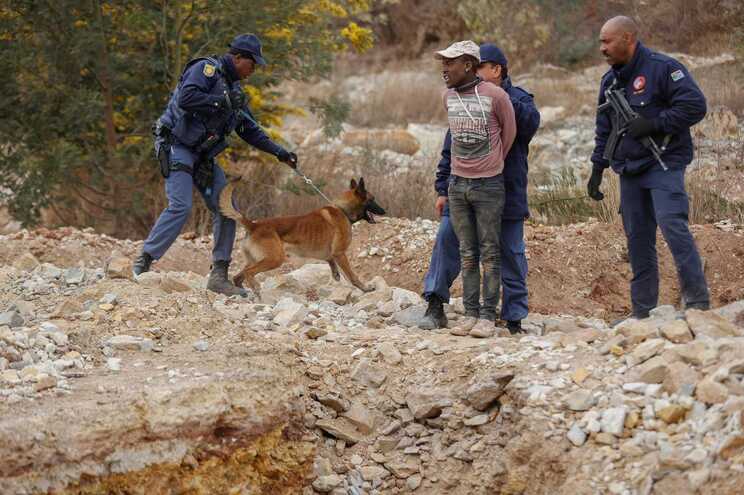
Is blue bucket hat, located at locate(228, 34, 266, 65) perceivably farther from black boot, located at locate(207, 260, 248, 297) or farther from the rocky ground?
the rocky ground

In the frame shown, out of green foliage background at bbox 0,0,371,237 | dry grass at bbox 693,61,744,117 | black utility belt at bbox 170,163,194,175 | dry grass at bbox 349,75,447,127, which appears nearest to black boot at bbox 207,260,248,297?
black utility belt at bbox 170,163,194,175

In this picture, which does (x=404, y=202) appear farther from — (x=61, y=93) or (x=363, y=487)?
(x=363, y=487)

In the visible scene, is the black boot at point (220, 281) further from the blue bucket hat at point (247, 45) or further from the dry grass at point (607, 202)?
the dry grass at point (607, 202)

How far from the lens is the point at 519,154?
6.65 metres

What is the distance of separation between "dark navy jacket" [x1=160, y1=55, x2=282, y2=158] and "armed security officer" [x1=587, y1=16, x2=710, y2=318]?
2874 mm

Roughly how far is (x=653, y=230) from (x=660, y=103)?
2.81ft

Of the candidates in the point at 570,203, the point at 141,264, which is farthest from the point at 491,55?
the point at 570,203

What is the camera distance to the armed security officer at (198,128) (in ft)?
24.2

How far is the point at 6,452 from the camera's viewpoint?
479 cm

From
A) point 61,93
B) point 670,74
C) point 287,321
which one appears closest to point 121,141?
point 61,93

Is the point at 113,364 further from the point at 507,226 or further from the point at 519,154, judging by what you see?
the point at 519,154

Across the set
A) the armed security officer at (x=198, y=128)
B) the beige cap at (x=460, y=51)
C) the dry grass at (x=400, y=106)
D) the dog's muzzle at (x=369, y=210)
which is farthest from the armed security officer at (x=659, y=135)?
the dry grass at (x=400, y=106)

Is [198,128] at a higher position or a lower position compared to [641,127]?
lower

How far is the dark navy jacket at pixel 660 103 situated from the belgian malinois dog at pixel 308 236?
3282 mm
